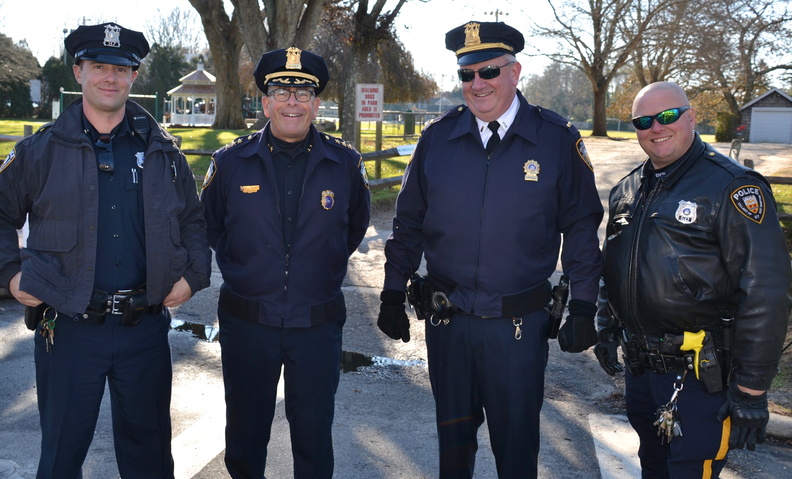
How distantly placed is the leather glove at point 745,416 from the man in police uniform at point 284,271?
5.67ft

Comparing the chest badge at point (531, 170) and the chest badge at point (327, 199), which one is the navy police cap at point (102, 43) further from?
the chest badge at point (531, 170)

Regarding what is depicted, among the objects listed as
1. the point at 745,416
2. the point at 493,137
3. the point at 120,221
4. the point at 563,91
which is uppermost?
the point at 563,91

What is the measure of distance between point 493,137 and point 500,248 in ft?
1.67

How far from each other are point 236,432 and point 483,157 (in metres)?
1.73

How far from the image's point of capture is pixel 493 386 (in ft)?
10.8

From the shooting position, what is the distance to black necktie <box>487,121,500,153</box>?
3.37m

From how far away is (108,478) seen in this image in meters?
3.80

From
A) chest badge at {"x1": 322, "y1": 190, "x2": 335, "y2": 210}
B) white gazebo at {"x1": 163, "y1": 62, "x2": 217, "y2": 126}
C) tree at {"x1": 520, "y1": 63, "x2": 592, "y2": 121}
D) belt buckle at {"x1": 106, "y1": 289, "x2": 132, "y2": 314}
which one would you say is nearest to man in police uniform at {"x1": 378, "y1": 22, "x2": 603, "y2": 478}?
chest badge at {"x1": 322, "y1": 190, "x2": 335, "y2": 210}

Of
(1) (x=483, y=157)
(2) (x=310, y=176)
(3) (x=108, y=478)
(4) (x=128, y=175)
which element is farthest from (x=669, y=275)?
(3) (x=108, y=478)

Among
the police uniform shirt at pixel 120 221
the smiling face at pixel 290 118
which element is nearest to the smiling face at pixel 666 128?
the smiling face at pixel 290 118

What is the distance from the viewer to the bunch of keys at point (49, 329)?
3.22 metres

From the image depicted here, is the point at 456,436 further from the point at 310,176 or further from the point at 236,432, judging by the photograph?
the point at 310,176

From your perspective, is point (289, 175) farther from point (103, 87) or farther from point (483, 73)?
point (483, 73)

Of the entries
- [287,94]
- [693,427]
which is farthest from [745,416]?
[287,94]
